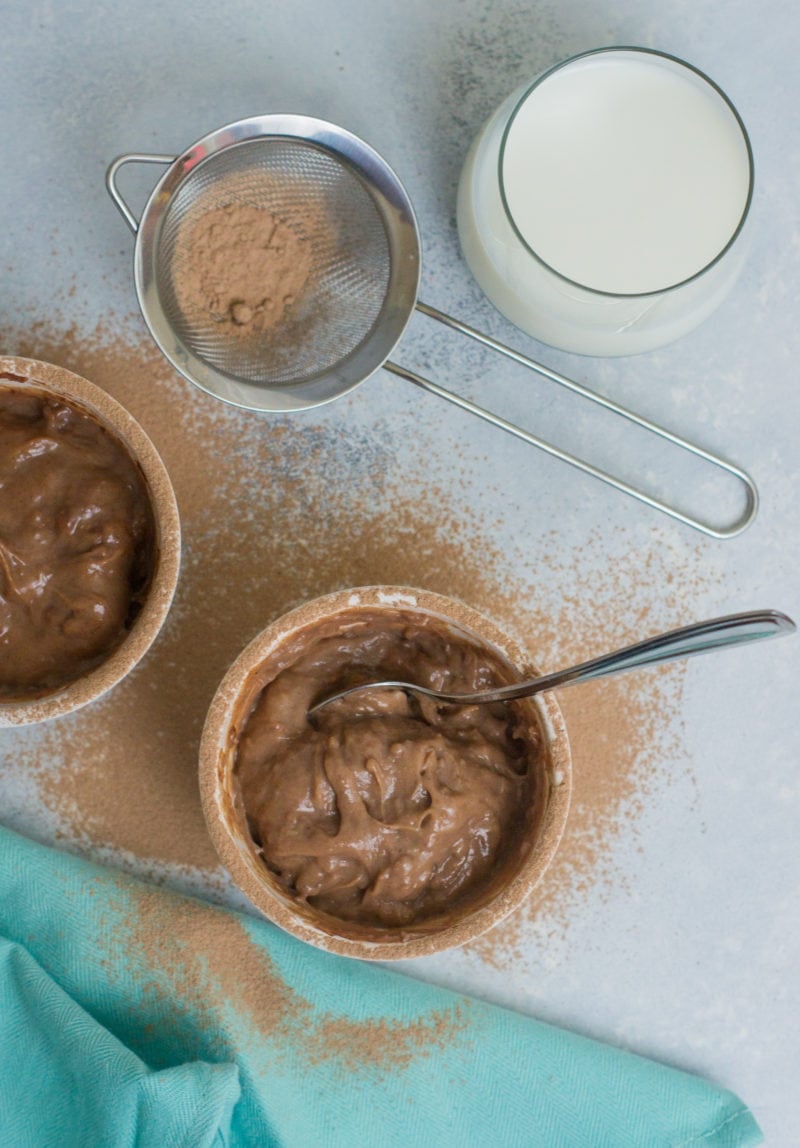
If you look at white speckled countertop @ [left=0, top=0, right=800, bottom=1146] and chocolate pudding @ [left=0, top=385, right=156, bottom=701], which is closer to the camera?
chocolate pudding @ [left=0, top=385, right=156, bottom=701]

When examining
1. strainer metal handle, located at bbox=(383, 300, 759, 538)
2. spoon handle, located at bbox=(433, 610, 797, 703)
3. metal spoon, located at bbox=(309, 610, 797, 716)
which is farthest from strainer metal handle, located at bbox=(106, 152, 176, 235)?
spoon handle, located at bbox=(433, 610, 797, 703)

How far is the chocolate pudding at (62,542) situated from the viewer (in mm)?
1900

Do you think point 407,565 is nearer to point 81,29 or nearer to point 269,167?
point 269,167

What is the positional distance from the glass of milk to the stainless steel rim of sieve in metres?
0.24

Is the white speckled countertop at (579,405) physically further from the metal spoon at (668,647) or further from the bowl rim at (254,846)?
the metal spoon at (668,647)

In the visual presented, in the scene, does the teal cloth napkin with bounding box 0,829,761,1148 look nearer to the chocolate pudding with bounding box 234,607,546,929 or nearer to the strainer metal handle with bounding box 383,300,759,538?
the chocolate pudding with bounding box 234,607,546,929

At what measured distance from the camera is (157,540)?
6.35 ft

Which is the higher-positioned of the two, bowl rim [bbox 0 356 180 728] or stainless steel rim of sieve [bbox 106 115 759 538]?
stainless steel rim of sieve [bbox 106 115 759 538]

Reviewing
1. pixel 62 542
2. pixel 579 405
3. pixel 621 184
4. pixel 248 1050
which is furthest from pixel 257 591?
pixel 621 184

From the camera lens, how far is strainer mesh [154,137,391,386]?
2.02 metres

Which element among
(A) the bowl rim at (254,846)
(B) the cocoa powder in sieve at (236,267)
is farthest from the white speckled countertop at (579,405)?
(A) the bowl rim at (254,846)

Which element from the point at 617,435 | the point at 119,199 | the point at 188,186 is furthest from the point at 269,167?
the point at 617,435

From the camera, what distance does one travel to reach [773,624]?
53.1 inches

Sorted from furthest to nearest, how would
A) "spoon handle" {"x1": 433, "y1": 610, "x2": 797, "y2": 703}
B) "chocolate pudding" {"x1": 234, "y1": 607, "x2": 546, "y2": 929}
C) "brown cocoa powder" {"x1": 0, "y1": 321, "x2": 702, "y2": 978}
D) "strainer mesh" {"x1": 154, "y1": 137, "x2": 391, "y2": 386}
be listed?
"brown cocoa powder" {"x1": 0, "y1": 321, "x2": 702, "y2": 978} → "strainer mesh" {"x1": 154, "y1": 137, "x2": 391, "y2": 386} → "chocolate pudding" {"x1": 234, "y1": 607, "x2": 546, "y2": 929} → "spoon handle" {"x1": 433, "y1": 610, "x2": 797, "y2": 703}
